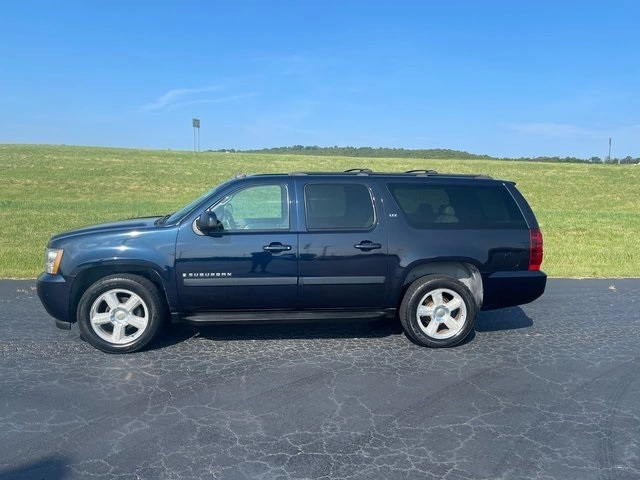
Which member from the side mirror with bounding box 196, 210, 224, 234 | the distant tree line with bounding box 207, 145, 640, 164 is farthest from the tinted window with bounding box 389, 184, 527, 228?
the distant tree line with bounding box 207, 145, 640, 164

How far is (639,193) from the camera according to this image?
34.4m

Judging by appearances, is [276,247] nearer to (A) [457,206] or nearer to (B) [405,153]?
(A) [457,206]

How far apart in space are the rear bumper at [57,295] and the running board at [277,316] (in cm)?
107

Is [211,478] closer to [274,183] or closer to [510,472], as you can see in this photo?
[510,472]

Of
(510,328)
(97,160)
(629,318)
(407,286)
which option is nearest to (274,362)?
(407,286)

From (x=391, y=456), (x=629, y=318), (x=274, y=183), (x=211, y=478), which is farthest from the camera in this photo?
(x=629, y=318)

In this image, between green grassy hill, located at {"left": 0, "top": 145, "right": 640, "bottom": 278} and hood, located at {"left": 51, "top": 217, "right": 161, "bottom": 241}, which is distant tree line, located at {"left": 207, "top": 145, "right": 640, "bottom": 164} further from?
hood, located at {"left": 51, "top": 217, "right": 161, "bottom": 241}

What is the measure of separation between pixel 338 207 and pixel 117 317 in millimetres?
2330

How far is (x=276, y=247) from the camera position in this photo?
5230 mm

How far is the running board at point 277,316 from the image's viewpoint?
526 centimetres

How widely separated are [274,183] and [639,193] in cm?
3528

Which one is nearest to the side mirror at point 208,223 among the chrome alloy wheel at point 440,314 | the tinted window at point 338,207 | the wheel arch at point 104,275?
the wheel arch at point 104,275

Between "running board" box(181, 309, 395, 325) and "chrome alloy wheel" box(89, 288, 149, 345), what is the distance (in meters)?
0.41

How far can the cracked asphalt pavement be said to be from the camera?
3275 mm
